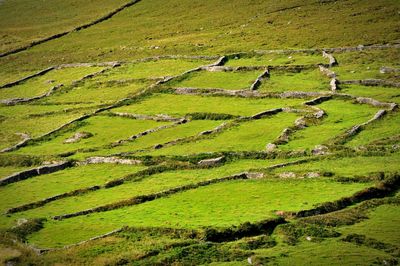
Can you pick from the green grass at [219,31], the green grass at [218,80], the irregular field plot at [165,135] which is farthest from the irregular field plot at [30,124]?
the green grass at [219,31]

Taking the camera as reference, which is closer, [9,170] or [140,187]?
[140,187]

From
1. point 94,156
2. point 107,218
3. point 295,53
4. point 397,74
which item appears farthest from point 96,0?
point 107,218

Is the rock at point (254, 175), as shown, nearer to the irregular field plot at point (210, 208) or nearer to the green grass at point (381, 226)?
the irregular field plot at point (210, 208)

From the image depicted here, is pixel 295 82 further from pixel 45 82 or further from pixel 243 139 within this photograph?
pixel 45 82

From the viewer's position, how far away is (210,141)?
58.2 metres

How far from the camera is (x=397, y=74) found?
72875mm

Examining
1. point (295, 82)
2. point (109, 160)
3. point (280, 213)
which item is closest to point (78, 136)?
point (109, 160)

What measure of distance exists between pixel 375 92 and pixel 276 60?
21.0 meters

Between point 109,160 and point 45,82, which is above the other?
point 109,160

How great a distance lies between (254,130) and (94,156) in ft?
42.4

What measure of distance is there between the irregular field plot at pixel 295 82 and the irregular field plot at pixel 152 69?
1239 cm

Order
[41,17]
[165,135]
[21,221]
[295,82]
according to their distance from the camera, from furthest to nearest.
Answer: [41,17] < [295,82] < [165,135] < [21,221]

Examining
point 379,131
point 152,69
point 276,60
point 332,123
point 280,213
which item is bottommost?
point 276,60

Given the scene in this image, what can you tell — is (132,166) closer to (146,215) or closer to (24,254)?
(146,215)
